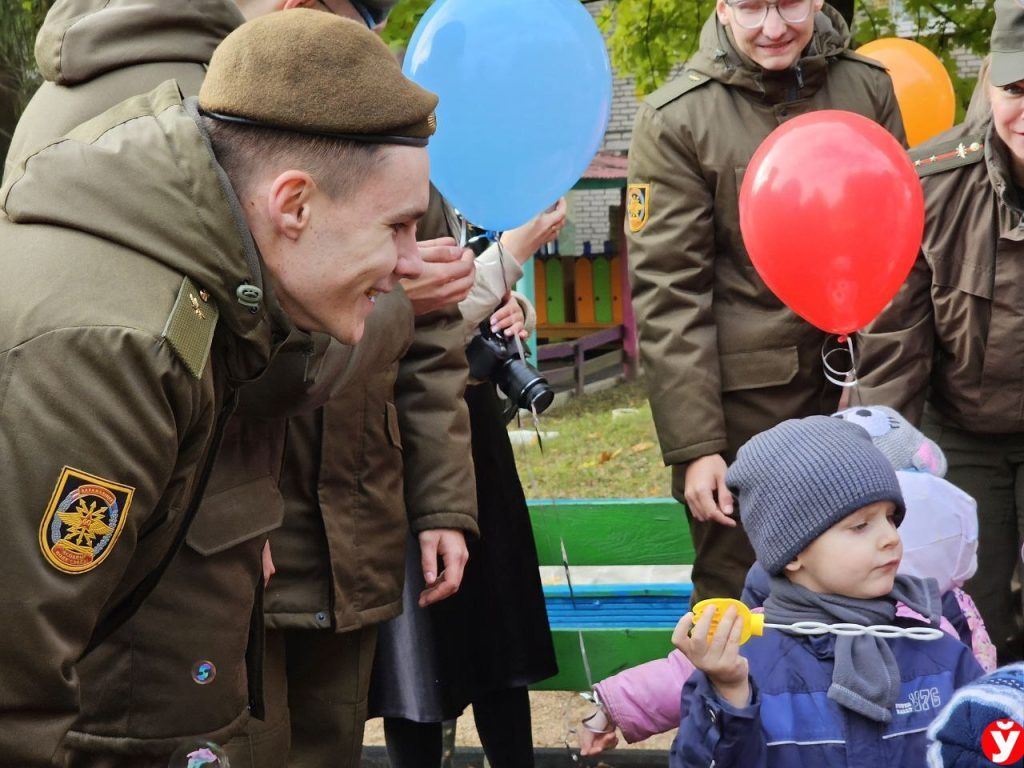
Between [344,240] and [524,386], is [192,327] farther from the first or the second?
[524,386]

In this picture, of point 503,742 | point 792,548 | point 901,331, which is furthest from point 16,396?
point 901,331

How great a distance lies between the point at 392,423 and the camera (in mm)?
2807

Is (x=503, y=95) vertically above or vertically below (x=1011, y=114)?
above

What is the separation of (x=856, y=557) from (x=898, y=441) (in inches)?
25.8

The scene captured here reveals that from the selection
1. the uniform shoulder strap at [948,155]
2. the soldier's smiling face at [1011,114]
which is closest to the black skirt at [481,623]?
the uniform shoulder strap at [948,155]

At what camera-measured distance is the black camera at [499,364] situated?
3.34m

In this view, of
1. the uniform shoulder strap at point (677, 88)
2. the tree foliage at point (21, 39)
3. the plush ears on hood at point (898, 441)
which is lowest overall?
the tree foliage at point (21, 39)

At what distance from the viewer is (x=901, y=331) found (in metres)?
3.59

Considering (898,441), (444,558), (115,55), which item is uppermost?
(115,55)

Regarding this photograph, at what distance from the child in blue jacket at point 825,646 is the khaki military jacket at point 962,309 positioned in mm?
930

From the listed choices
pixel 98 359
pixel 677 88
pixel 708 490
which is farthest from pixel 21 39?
pixel 98 359

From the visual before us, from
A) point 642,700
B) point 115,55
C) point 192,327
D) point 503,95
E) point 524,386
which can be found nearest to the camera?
point 192,327

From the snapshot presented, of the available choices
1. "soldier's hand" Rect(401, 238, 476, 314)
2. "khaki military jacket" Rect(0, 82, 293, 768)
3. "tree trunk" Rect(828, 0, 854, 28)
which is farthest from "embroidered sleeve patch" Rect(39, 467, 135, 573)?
"tree trunk" Rect(828, 0, 854, 28)

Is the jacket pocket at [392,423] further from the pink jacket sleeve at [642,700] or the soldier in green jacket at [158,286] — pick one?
the soldier in green jacket at [158,286]
